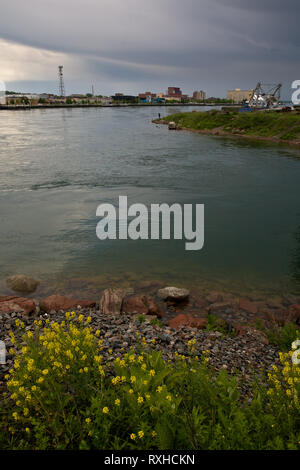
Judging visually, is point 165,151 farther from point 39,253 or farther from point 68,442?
point 68,442

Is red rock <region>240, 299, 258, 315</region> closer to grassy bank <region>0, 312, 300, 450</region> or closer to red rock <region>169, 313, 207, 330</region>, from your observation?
red rock <region>169, 313, 207, 330</region>

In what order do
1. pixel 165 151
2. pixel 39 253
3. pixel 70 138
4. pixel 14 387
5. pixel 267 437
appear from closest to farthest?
pixel 267 437 → pixel 14 387 → pixel 39 253 → pixel 165 151 → pixel 70 138

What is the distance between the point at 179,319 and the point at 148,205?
49.6 ft

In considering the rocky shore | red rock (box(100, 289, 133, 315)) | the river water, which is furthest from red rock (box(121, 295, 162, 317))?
the river water

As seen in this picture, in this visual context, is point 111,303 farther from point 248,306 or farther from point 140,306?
point 248,306

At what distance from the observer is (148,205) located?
24531 mm

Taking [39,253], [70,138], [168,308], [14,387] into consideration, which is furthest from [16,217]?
[70,138]

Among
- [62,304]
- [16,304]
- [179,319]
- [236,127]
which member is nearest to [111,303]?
[62,304]

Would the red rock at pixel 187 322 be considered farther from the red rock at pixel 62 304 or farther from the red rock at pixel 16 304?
the red rock at pixel 16 304

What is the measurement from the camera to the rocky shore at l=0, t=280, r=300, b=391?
7902mm

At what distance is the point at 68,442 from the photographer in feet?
13.8

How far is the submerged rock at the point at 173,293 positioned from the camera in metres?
11.7

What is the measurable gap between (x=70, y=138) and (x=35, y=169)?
3077 cm

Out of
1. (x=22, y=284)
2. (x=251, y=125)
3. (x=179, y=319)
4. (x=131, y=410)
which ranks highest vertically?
(x=251, y=125)
